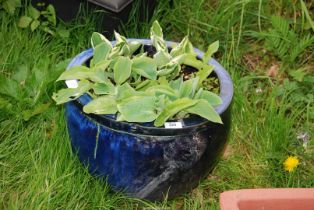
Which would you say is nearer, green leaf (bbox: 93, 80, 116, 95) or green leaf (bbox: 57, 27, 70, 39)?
green leaf (bbox: 93, 80, 116, 95)

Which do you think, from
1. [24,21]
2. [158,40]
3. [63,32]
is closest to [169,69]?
[158,40]

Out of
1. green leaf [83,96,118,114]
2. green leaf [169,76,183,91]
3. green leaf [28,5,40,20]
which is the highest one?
green leaf [169,76,183,91]

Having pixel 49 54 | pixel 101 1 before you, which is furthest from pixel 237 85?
pixel 49 54

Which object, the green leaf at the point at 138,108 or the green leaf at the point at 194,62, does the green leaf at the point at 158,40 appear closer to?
the green leaf at the point at 194,62

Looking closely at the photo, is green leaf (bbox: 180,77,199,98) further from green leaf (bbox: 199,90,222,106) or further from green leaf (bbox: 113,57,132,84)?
green leaf (bbox: 113,57,132,84)

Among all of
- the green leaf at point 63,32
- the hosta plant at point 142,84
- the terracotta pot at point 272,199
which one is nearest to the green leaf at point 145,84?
the hosta plant at point 142,84

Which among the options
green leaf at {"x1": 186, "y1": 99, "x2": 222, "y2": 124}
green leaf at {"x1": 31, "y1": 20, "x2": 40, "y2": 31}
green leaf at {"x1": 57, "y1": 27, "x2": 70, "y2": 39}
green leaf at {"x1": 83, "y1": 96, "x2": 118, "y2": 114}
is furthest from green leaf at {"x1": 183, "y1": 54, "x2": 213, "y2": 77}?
green leaf at {"x1": 31, "y1": 20, "x2": 40, "y2": 31}

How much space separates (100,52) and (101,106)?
0.77 feet

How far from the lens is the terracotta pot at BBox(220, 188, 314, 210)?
1429 millimetres

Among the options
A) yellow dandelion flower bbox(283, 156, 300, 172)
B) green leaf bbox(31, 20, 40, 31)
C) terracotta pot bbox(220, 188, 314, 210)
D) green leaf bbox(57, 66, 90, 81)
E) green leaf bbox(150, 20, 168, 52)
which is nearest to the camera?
terracotta pot bbox(220, 188, 314, 210)

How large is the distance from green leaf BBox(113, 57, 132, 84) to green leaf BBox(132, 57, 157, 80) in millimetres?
49

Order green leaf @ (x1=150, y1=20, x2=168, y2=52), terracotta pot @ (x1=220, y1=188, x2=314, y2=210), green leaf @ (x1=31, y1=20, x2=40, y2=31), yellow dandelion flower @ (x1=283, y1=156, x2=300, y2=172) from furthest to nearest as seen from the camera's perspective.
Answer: green leaf @ (x1=31, y1=20, x2=40, y2=31) → yellow dandelion flower @ (x1=283, y1=156, x2=300, y2=172) → green leaf @ (x1=150, y1=20, x2=168, y2=52) → terracotta pot @ (x1=220, y1=188, x2=314, y2=210)

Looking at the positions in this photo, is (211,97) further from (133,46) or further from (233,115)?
(233,115)

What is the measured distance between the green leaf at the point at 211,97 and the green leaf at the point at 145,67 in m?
0.17
